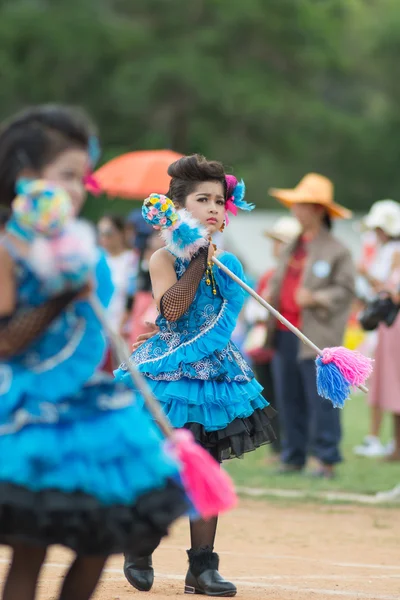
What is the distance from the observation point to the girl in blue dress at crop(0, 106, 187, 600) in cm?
337

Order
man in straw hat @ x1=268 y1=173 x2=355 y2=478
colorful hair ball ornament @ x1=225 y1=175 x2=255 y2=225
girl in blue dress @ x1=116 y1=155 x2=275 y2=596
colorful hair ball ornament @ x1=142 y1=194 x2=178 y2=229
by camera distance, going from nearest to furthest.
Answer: colorful hair ball ornament @ x1=142 y1=194 x2=178 y2=229, girl in blue dress @ x1=116 y1=155 x2=275 y2=596, colorful hair ball ornament @ x1=225 y1=175 x2=255 y2=225, man in straw hat @ x1=268 y1=173 x2=355 y2=478

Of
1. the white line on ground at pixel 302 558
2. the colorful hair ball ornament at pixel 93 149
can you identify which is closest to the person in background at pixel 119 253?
the white line on ground at pixel 302 558

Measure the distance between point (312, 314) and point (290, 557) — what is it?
129 inches

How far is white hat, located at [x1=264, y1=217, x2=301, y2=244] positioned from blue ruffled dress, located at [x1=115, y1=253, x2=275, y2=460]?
5.41 meters

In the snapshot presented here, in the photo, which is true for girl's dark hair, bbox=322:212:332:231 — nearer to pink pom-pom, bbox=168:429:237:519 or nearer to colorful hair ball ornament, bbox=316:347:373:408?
colorful hair ball ornament, bbox=316:347:373:408

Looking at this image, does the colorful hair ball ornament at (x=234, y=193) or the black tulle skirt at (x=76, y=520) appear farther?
the colorful hair ball ornament at (x=234, y=193)

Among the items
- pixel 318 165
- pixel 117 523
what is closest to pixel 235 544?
pixel 117 523

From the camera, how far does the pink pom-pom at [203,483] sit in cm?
357

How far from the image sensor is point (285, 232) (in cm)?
1113

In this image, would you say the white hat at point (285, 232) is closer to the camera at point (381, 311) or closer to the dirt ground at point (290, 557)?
the camera at point (381, 311)

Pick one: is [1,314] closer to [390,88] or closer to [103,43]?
[103,43]

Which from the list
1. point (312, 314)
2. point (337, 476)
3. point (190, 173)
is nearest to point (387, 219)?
point (312, 314)

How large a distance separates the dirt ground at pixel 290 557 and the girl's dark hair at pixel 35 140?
2317 mm

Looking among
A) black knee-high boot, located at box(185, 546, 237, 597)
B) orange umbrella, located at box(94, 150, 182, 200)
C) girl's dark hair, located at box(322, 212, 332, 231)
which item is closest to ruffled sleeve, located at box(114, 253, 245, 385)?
black knee-high boot, located at box(185, 546, 237, 597)
